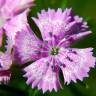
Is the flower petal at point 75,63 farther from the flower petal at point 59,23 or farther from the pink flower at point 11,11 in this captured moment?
the pink flower at point 11,11

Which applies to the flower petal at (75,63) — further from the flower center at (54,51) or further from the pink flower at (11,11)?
the pink flower at (11,11)

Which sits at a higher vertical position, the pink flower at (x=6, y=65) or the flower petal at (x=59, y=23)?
the flower petal at (x=59, y=23)

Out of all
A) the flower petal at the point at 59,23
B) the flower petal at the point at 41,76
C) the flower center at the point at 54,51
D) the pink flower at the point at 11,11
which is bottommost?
the flower petal at the point at 41,76

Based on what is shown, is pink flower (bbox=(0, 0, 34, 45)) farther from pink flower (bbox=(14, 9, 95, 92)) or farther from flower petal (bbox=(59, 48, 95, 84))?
flower petal (bbox=(59, 48, 95, 84))

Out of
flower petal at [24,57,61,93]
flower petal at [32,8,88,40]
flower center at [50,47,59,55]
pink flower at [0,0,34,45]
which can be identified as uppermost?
pink flower at [0,0,34,45]

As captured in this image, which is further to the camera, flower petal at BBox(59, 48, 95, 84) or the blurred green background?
the blurred green background

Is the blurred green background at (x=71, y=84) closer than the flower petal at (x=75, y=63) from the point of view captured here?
No

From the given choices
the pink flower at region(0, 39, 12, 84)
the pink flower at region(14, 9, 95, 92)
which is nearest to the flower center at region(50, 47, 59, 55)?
the pink flower at region(14, 9, 95, 92)

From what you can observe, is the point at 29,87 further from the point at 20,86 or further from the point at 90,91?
the point at 90,91

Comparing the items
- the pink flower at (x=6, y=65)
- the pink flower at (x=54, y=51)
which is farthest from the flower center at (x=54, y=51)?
the pink flower at (x=6, y=65)

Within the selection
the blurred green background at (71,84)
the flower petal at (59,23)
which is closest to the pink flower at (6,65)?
the blurred green background at (71,84)

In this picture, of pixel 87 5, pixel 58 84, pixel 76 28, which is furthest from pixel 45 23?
pixel 87 5
